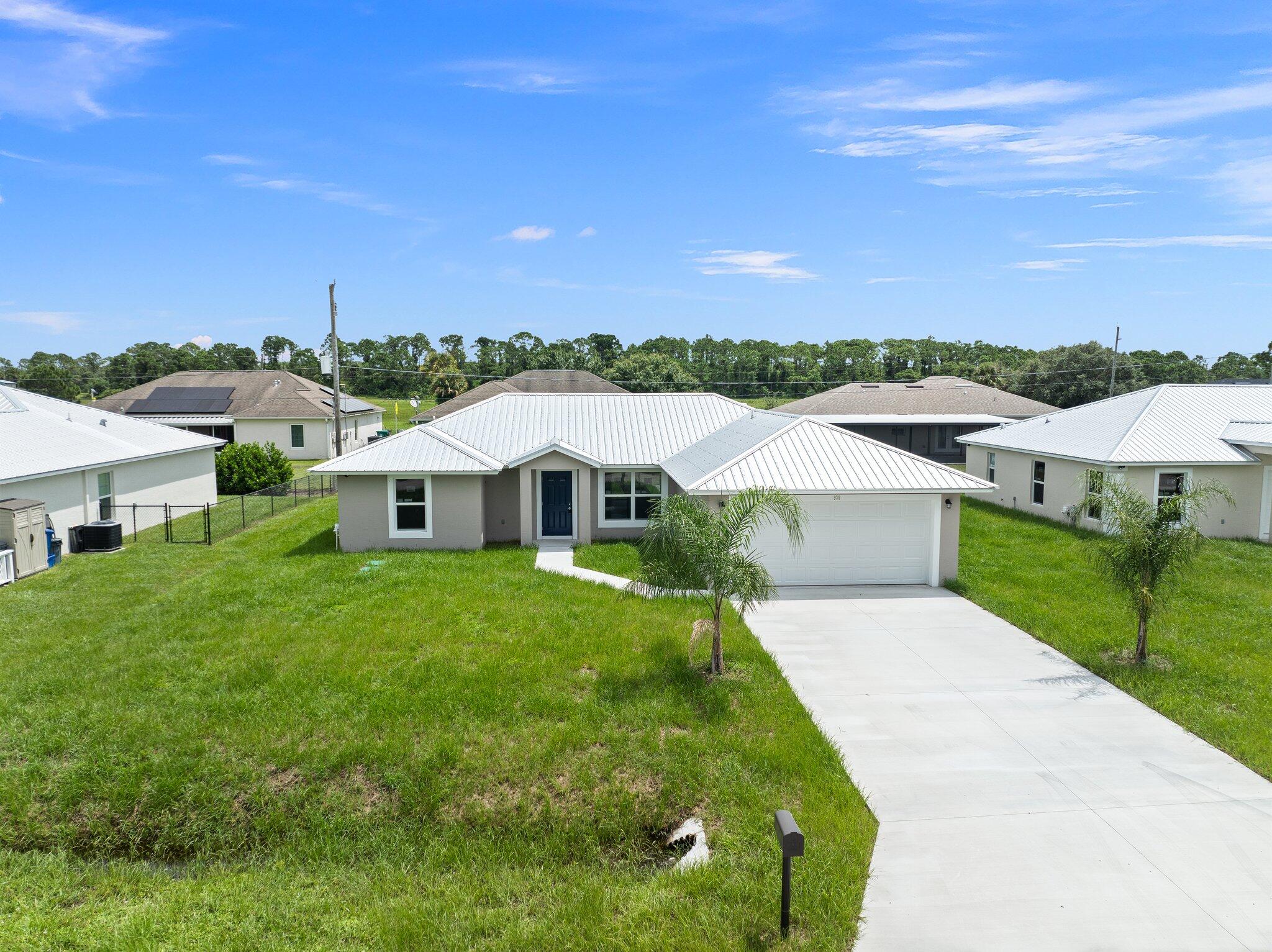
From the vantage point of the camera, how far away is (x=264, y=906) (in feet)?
22.4

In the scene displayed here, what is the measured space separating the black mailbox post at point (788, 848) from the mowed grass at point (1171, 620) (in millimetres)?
6044

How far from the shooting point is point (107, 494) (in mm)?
21250

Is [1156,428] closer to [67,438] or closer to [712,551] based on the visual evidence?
[712,551]

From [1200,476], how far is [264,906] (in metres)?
23.4

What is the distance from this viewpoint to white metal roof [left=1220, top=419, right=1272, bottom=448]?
20.6 metres

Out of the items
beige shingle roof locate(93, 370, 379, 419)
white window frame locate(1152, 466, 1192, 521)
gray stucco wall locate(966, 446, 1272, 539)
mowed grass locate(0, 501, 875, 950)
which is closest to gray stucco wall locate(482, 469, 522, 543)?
mowed grass locate(0, 501, 875, 950)

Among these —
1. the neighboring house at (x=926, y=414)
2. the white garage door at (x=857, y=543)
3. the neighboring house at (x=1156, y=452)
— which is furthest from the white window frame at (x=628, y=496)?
the neighboring house at (x=926, y=414)

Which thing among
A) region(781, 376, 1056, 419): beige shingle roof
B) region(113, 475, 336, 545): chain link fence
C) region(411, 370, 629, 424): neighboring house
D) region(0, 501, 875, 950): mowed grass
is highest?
region(411, 370, 629, 424): neighboring house

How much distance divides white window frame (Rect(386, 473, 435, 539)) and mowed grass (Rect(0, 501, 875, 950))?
581cm

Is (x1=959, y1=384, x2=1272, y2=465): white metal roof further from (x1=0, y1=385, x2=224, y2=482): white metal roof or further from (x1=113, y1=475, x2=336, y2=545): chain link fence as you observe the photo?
(x1=0, y1=385, x2=224, y2=482): white metal roof

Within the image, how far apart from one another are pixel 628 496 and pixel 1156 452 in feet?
47.5

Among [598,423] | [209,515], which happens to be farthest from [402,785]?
[209,515]

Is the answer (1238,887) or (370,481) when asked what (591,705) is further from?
(370,481)

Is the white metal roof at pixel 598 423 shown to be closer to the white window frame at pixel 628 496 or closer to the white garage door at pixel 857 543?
the white window frame at pixel 628 496
